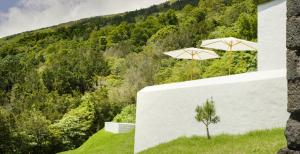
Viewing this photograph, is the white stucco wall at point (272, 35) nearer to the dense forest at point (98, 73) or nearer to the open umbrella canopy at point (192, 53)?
the open umbrella canopy at point (192, 53)

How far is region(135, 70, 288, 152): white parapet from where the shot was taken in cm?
1357

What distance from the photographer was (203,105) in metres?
15.2

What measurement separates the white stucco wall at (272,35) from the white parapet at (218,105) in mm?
2518

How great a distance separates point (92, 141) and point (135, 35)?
43.8 metres

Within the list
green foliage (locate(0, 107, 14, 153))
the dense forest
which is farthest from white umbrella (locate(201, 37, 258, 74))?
green foliage (locate(0, 107, 14, 153))

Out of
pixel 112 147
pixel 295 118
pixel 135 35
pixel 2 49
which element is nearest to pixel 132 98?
pixel 112 147

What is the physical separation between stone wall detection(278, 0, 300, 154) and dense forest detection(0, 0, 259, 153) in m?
24.6

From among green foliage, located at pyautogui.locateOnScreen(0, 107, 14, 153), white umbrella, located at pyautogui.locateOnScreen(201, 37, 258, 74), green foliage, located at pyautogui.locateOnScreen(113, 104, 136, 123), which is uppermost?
white umbrella, located at pyautogui.locateOnScreen(201, 37, 258, 74)

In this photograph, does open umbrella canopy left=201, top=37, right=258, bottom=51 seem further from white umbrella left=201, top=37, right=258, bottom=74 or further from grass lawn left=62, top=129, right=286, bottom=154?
grass lawn left=62, top=129, right=286, bottom=154

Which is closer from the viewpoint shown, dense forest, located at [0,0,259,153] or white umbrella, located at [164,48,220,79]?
white umbrella, located at [164,48,220,79]

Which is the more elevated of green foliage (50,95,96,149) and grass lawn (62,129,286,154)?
grass lawn (62,129,286,154)

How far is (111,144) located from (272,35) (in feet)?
37.2

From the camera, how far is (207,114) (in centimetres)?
1466

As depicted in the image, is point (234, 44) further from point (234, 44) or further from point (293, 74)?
point (293, 74)
